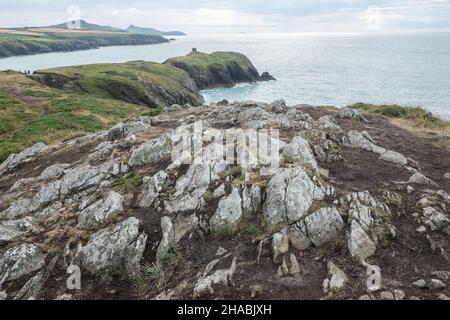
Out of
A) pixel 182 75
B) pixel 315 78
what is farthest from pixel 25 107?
pixel 315 78

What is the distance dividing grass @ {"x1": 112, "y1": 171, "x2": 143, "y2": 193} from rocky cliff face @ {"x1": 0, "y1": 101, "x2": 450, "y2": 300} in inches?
3.0

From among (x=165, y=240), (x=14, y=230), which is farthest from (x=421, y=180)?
(x=14, y=230)

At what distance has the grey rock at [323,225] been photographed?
12375mm

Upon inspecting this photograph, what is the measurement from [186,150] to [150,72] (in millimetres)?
99894

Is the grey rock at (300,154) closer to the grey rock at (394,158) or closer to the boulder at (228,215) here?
the boulder at (228,215)

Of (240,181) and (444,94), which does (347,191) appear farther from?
(444,94)

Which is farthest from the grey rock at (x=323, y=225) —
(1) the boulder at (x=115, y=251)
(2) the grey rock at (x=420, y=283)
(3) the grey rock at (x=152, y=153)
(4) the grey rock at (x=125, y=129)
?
(4) the grey rock at (x=125, y=129)

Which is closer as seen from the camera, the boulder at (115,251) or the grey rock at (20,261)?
the boulder at (115,251)

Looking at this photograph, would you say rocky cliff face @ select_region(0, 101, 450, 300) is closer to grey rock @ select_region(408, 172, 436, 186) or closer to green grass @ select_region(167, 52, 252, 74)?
grey rock @ select_region(408, 172, 436, 186)

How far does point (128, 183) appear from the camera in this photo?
1686 cm

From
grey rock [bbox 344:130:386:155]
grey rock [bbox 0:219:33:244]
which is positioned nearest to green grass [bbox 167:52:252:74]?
grey rock [bbox 344:130:386:155]

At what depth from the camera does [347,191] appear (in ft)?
47.3

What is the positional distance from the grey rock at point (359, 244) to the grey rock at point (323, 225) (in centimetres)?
51

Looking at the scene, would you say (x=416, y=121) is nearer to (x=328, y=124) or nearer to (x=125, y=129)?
(x=328, y=124)
